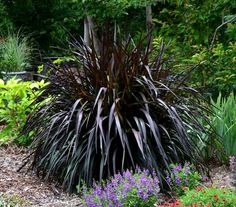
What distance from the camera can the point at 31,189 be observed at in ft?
16.0

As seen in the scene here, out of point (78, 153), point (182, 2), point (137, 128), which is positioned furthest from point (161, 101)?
point (182, 2)

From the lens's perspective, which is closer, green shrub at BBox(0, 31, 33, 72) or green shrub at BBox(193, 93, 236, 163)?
green shrub at BBox(193, 93, 236, 163)

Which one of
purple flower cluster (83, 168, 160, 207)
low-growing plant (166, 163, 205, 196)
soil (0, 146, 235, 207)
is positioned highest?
purple flower cluster (83, 168, 160, 207)

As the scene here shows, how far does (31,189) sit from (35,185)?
0.13 metres

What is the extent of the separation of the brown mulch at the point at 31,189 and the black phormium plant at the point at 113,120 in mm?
126

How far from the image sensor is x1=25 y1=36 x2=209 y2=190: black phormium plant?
4.79m

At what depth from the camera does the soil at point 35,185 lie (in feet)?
15.2

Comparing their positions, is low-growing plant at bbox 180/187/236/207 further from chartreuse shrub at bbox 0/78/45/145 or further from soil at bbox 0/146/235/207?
chartreuse shrub at bbox 0/78/45/145

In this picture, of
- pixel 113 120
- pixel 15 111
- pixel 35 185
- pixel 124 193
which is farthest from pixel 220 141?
pixel 15 111

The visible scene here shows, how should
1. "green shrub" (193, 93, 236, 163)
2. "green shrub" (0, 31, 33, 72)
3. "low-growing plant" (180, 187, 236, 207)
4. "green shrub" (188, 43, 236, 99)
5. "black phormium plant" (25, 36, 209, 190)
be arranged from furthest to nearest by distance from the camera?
1. "green shrub" (0, 31, 33, 72)
2. "green shrub" (188, 43, 236, 99)
3. "green shrub" (193, 93, 236, 163)
4. "black phormium plant" (25, 36, 209, 190)
5. "low-growing plant" (180, 187, 236, 207)

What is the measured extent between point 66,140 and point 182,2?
4262 mm

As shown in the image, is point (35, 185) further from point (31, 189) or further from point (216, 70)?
point (216, 70)

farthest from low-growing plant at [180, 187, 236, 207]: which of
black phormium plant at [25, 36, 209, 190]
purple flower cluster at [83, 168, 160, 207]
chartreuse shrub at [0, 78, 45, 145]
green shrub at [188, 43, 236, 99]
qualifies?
green shrub at [188, 43, 236, 99]

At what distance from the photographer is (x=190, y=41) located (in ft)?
28.7
